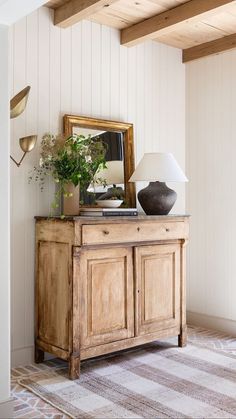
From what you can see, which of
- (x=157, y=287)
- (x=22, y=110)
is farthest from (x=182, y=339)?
(x=22, y=110)

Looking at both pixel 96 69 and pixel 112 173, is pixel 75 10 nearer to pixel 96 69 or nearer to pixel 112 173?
pixel 96 69

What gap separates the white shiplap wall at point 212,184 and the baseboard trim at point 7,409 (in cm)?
224

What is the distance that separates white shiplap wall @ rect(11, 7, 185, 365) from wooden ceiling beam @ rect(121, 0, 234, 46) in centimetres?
15

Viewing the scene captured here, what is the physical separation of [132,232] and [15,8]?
1.65m

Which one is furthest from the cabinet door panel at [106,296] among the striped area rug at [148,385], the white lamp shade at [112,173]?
the white lamp shade at [112,173]

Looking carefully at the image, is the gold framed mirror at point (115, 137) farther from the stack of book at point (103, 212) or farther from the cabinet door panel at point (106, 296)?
the cabinet door panel at point (106, 296)

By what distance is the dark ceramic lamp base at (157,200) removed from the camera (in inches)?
144

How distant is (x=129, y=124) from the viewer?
3941mm

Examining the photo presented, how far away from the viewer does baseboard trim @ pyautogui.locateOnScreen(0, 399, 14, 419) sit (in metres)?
2.41

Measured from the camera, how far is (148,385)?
9.55ft

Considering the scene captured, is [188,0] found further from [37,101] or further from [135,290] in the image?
[135,290]

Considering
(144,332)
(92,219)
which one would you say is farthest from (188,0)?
(144,332)

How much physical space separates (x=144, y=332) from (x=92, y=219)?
0.98 m

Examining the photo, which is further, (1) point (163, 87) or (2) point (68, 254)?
(1) point (163, 87)
